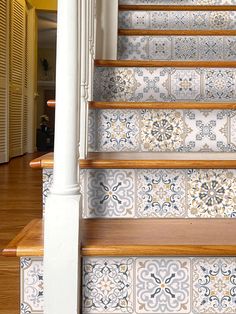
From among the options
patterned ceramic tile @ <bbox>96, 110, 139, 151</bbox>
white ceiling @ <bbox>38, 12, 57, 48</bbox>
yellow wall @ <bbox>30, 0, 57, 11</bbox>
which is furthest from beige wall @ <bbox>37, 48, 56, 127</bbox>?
patterned ceramic tile @ <bbox>96, 110, 139, 151</bbox>

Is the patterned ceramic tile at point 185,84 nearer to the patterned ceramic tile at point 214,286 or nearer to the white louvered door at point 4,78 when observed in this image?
the patterned ceramic tile at point 214,286

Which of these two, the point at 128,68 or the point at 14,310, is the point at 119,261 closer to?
the point at 14,310

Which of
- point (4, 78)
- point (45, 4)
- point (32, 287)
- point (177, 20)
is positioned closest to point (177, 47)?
point (177, 20)

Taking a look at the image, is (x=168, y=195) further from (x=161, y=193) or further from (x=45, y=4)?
(x=45, y=4)

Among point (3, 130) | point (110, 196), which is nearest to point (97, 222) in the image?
point (110, 196)

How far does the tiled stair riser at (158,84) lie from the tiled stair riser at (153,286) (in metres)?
0.93

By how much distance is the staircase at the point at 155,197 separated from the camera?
3.19ft

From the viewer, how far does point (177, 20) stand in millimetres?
2453

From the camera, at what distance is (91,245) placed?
0.94 metres

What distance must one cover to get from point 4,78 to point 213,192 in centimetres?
462

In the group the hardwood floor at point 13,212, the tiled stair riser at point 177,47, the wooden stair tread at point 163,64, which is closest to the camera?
the hardwood floor at point 13,212

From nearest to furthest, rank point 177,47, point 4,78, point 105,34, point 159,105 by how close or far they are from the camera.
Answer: point 159,105, point 105,34, point 177,47, point 4,78

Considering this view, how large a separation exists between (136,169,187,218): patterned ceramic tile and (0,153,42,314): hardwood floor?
0.47 metres

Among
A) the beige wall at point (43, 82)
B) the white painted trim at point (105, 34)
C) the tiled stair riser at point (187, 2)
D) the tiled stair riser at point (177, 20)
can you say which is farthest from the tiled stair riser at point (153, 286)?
the beige wall at point (43, 82)
